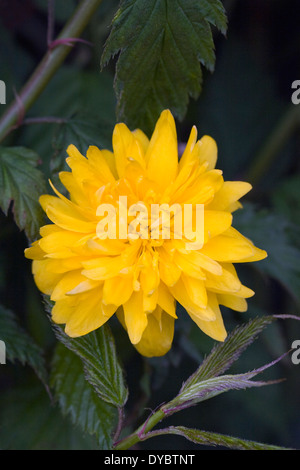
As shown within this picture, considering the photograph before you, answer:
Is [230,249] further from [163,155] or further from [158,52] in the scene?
[158,52]

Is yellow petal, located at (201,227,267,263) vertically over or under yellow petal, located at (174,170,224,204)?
under

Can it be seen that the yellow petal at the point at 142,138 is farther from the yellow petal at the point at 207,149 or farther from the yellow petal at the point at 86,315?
the yellow petal at the point at 86,315

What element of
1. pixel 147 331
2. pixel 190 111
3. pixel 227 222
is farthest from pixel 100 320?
pixel 190 111

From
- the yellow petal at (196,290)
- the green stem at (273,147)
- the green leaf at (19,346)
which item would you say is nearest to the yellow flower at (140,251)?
the yellow petal at (196,290)

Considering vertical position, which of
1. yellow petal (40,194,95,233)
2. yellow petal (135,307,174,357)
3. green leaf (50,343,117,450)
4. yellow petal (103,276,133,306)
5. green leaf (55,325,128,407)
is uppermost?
yellow petal (40,194,95,233)

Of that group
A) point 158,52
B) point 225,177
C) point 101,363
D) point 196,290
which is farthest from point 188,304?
point 225,177

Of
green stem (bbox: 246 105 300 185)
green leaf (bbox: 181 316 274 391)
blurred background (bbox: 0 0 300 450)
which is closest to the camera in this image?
green leaf (bbox: 181 316 274 391)

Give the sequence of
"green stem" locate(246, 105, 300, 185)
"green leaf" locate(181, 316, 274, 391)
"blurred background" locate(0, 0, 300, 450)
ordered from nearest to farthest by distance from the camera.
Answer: "green leaf" locate(181, 316, 274, 391) → "blurred background" locate(0, 0, 300, 450) → "green stem" locate(246, 105, 300, 185)

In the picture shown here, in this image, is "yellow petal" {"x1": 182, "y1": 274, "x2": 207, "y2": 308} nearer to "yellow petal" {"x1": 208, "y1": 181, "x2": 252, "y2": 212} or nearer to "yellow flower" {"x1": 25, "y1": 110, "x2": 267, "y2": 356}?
"yellow flower" {"x1": 25, "y1": 110, "x2": 267, "y2": 356}

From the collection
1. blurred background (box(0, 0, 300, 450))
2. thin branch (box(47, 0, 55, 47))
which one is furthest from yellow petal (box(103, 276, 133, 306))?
thin branch (box(47, 0, 55, 47))
